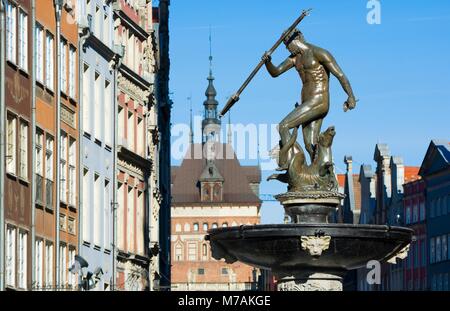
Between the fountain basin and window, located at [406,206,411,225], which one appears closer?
the fountain basin

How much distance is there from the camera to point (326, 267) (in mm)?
24656

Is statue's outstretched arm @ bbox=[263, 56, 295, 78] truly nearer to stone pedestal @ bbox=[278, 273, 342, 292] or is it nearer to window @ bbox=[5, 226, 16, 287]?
stone pedestal @ bbox=[278, 273, 342, 292]

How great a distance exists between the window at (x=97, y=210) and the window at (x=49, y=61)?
899 cm

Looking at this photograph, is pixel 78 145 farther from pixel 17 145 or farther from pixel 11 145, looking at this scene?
pixel 11 145

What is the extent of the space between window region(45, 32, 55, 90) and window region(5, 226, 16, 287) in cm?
653

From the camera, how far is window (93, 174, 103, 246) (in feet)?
186

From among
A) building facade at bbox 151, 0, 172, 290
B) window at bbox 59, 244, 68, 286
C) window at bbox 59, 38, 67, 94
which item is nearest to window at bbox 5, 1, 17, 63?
window at bbox 59, 38, 67, 94

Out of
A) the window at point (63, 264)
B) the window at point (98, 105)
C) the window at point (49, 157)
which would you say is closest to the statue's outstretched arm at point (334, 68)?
the window at point (49, 157)

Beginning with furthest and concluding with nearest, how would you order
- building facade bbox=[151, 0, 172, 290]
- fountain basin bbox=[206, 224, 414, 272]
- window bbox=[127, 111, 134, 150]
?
building facade bbox=[151, 0, 172, 290] < window bbox=[127, 111, 134, 150] < fountain basin bbox=[206, 224, 414, 272]

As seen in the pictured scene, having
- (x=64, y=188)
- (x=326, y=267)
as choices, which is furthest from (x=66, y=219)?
(x=326, y=267)

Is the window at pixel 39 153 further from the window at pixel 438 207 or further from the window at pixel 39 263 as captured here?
the window at pixel 438 207

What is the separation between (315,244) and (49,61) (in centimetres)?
2566

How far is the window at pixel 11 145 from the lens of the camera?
41.9 m
